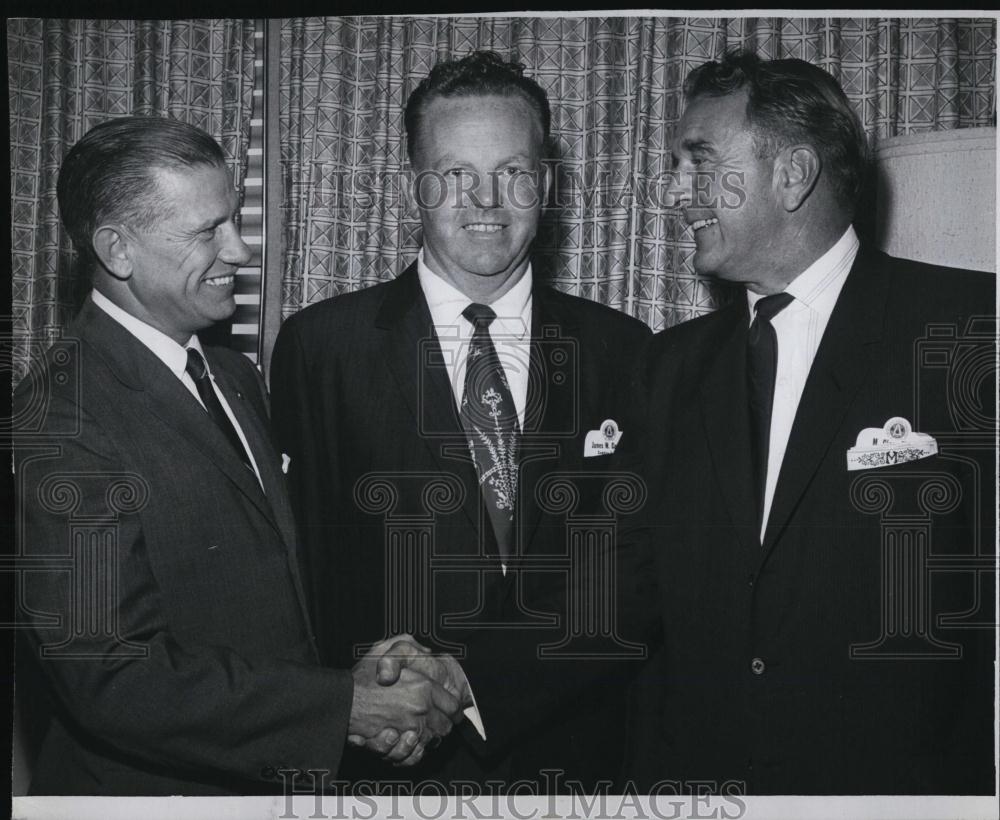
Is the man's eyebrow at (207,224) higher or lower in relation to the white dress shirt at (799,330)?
higher

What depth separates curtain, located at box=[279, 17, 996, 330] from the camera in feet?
9.05

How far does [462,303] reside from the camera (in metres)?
2.74

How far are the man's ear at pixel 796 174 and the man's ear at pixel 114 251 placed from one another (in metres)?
1.53

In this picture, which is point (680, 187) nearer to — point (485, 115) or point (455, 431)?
→ point (485, 115)

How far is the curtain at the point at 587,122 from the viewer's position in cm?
276

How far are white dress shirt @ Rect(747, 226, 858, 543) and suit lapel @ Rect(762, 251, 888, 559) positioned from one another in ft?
0.09

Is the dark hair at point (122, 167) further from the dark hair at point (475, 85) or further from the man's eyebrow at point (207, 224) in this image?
the dark hair at point (475, 85)

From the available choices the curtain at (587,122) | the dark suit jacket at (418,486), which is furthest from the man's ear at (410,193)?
the dark suit jacket at (418,486)

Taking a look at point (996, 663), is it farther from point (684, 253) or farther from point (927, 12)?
point (927, 12)

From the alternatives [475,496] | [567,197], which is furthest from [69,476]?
[567,197]

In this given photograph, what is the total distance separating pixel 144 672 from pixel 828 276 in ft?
5.95

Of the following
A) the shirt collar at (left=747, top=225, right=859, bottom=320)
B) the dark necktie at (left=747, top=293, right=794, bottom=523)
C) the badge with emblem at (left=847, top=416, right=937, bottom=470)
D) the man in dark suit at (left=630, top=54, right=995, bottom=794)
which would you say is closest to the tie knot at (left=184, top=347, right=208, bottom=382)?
the man in dark suit at (left=630, top=54, right=995, bottom=794)

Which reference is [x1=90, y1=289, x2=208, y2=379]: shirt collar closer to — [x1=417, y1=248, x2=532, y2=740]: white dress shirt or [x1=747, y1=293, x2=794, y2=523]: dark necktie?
[x1=417, y1=248, x2=532, y2=740]: white dress shirt

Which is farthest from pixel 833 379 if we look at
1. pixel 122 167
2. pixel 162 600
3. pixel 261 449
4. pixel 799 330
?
pixel 122 167
